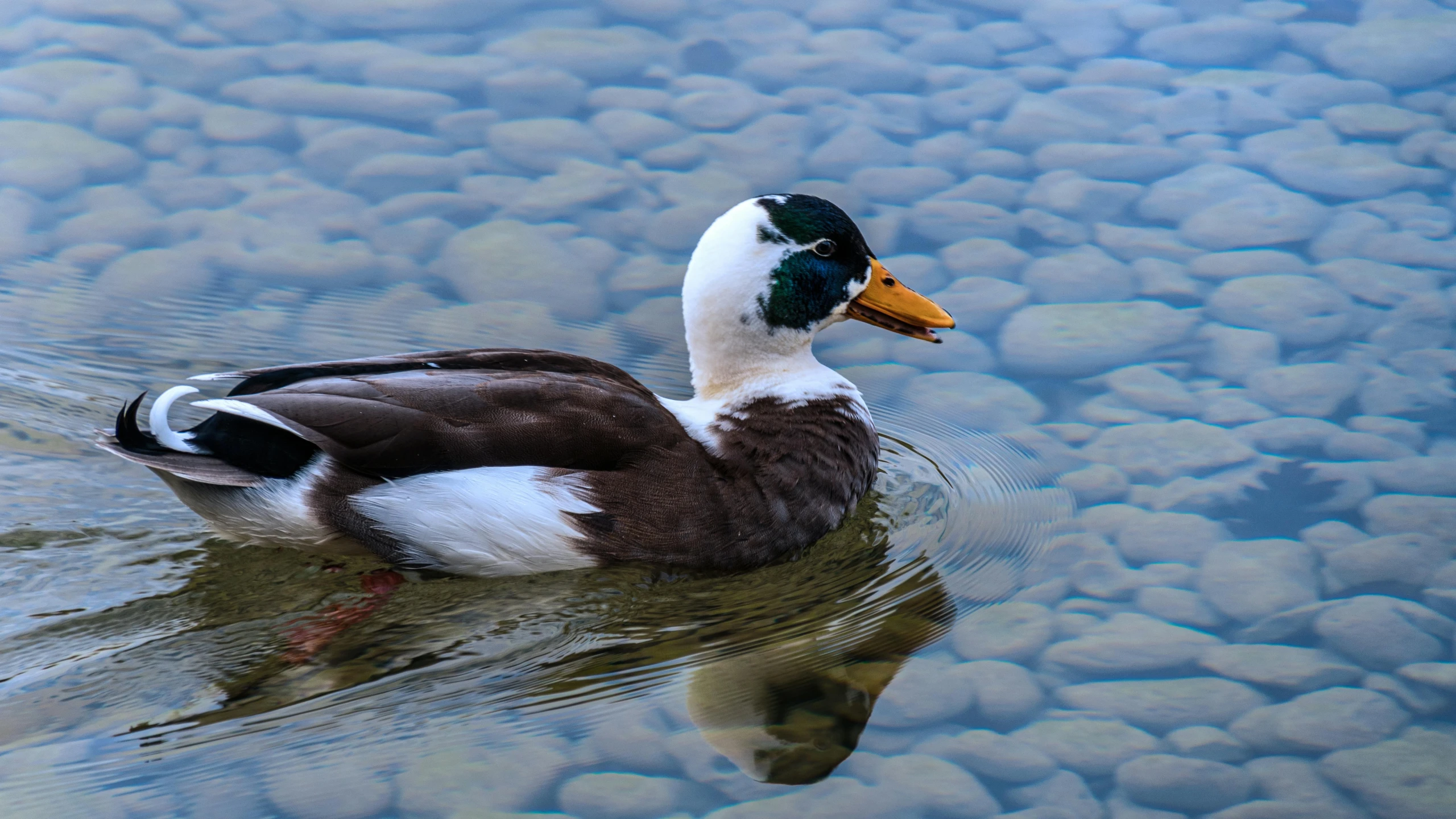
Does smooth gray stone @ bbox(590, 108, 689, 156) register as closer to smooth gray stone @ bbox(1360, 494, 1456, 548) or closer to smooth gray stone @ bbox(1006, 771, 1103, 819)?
smooth gray stone @ bbox(1360, 494, 1456, 548)

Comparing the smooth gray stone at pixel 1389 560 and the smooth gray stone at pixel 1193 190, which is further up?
the smooth gray stone at pixel 1193 190

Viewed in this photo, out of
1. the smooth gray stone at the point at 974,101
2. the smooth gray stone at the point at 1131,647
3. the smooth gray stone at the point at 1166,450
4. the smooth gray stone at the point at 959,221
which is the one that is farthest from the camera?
the smooth gray stone at the point at 974,101

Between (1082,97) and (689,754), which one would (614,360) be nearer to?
(689,754)

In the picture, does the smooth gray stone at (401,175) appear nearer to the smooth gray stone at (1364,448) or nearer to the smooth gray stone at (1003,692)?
the smooth gray stone at (1003,692)

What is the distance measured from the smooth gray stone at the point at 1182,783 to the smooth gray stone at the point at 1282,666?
0.43m

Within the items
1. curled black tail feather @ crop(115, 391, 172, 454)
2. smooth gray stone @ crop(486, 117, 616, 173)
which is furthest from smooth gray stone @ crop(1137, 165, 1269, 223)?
curled black tail feather @ crop(115, 391, 172, 454)

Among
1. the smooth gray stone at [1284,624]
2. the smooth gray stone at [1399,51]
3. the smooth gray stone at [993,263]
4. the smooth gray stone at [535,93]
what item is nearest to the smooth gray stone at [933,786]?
the smooth gray stone at [1284,624]

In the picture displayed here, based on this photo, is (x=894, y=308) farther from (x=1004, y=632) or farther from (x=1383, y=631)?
(x=1383, y=631)

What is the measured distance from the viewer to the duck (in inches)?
177

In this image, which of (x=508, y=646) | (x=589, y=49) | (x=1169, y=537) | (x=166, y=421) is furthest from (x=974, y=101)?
(x=166, y=421)

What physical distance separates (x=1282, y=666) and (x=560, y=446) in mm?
2162

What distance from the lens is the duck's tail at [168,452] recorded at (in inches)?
175

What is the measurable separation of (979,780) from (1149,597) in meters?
1.05

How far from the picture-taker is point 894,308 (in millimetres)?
5328
